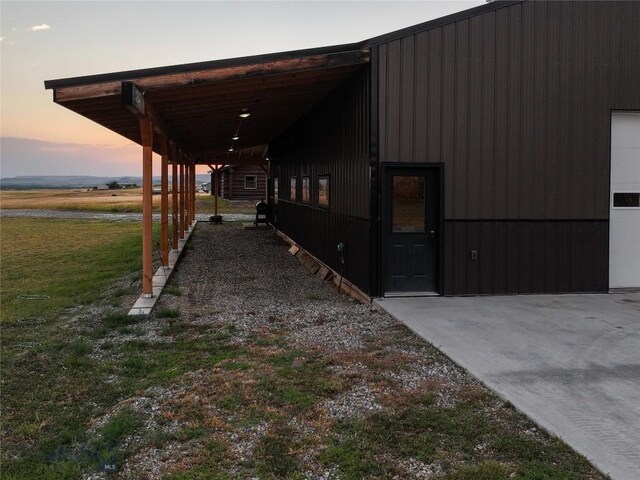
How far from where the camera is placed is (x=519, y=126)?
305 inches

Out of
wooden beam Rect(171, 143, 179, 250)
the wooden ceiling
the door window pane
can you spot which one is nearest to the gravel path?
wooden beam Rect(171, 143, 179, 250)

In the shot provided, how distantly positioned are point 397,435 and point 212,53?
17465 mm

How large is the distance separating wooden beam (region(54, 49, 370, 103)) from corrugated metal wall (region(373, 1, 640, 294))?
54cm

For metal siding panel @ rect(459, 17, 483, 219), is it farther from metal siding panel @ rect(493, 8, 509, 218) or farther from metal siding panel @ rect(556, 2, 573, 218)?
metal siding panel @ rect(556, 2, 573, 218)

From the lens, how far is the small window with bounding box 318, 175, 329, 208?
10391 millimetres

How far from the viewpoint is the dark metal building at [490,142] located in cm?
743

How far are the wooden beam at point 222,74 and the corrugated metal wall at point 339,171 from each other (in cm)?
46

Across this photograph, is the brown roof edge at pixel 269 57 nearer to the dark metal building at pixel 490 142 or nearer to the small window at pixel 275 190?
the dark metal building at pixel 490 142

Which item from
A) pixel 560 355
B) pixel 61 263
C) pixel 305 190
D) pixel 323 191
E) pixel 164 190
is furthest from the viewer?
pixel 305 190

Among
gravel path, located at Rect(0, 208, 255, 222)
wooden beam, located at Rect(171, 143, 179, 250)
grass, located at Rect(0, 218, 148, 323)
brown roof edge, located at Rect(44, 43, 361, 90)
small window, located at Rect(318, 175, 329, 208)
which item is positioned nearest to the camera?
brown roof edge, located at Rect(44, 43, 361, 90)

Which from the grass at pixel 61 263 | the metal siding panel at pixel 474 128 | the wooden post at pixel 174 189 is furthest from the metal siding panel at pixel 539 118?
the wooden post at pixel 174 189

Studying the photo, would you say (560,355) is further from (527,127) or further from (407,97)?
(407,97)

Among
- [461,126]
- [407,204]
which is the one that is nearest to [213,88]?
[407,204]

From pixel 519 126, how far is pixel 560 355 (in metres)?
3.90
